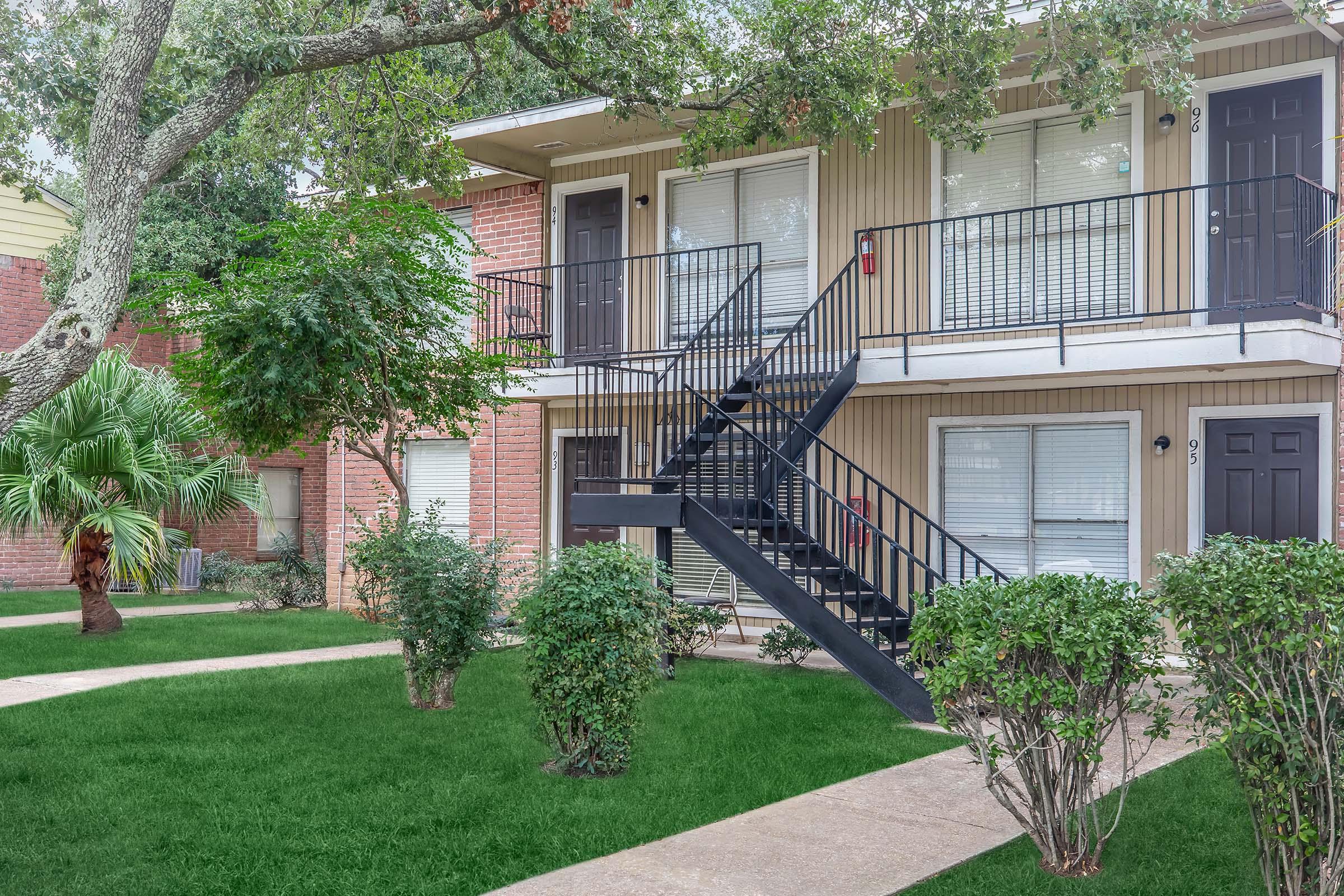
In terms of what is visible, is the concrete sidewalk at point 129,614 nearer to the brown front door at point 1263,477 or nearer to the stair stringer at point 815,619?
the stair stringer at point 815,619

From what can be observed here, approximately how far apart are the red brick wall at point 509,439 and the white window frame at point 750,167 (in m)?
1.76

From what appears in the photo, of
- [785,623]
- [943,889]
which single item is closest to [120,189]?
[943,889]

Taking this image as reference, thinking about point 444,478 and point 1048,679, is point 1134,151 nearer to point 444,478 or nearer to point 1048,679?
point 1048,679

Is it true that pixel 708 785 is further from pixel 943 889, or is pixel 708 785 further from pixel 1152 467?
pixel 1152 467

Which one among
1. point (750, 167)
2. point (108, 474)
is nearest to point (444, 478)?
point (108, 474)

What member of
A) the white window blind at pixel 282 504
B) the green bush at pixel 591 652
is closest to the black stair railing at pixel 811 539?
the green bush at pixel 591 652

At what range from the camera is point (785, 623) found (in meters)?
11.7

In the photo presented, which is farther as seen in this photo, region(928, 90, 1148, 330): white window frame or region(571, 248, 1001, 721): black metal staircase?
region(928, 90, 1148, 330): white window frame

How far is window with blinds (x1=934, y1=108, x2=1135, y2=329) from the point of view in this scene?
1023 cm

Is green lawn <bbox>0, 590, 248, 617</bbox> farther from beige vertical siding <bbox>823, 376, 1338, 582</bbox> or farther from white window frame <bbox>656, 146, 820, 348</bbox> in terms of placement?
beige vertical siding <bbox>823, 376, 1338, 582</bbox>

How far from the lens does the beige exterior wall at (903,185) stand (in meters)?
9.85

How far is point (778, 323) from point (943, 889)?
8.11 meters

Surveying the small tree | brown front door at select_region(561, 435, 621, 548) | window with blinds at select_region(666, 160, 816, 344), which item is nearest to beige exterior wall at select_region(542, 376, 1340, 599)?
window with blinds at select_region(666, 160, 816, 344)

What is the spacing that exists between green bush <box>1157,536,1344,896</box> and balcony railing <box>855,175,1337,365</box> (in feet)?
16.6
